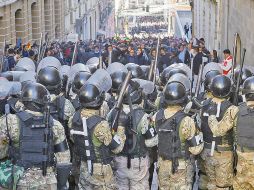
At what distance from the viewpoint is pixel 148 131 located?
8.81m

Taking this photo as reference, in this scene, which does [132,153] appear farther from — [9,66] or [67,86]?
[9,66]

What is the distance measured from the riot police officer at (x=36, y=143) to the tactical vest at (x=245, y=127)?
2.20 metres

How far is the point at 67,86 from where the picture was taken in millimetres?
11375

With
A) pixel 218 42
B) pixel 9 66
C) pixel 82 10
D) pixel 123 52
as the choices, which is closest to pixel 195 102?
pixel 9 66

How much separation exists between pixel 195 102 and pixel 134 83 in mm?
1032

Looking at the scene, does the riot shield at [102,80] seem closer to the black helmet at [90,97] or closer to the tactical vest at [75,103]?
the tactical vest at [75,103]

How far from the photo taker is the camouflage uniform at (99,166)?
8.13m

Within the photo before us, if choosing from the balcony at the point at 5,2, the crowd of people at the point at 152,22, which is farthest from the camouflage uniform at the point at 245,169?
the crowd of people at the point at 152,22

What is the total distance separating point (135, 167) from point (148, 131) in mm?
529

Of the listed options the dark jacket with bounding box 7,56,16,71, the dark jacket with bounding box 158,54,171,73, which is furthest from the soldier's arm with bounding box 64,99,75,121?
the dark jacket with bounding box 158,54,171,73

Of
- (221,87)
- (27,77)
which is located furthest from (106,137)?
(27,77)

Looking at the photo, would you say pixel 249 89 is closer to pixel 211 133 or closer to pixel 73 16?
pixel 211 133

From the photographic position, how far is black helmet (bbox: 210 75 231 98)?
356 inches

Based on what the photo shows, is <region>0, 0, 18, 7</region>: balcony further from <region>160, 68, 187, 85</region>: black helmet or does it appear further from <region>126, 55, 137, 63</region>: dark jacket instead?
<region>160, 68, 187, 85</region>: black helmet
